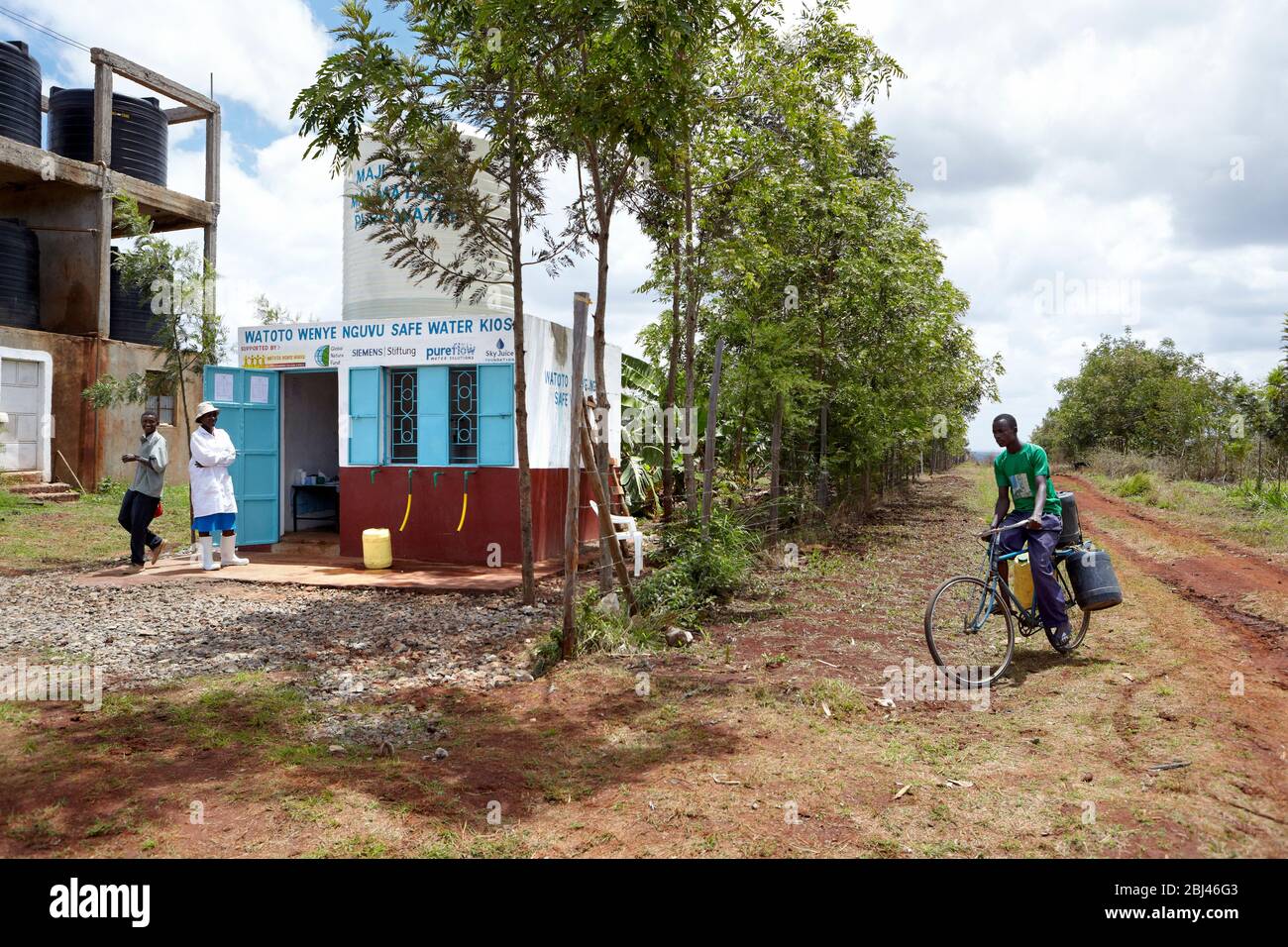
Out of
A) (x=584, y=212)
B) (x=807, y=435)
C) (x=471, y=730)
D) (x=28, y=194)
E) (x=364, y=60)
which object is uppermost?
(x=28, y=194)

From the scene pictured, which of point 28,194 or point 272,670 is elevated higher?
point 28,194

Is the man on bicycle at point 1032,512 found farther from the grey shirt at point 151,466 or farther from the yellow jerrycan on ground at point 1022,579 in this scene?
the grey shirt at point 151,466

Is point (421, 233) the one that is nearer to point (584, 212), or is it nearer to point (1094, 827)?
point (584, 212)

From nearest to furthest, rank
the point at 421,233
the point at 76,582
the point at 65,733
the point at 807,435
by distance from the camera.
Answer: the point at 65,733
the point at 76,582
the point at 421,233
the point at 807,435

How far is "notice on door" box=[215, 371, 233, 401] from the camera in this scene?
12461 millimetres

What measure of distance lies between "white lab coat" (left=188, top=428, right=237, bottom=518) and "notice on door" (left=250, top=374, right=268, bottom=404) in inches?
64.6

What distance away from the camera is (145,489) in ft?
36.8

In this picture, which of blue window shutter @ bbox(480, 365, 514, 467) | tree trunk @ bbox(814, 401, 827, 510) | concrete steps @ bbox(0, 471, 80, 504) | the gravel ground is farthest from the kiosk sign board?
concrete steps @ bbox(0, 471, 80, 504)

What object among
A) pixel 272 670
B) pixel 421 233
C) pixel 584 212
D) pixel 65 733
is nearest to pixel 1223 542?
pixel 584 212

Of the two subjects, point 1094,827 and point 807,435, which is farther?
point 807,435

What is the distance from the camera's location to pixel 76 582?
34.5ft

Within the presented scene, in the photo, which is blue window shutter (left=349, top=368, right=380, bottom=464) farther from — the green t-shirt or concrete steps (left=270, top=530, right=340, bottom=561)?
the green t-shirt

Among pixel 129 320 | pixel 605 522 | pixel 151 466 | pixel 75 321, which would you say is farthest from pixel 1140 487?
pixel 75 321

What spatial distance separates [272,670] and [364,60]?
4.61 meters
